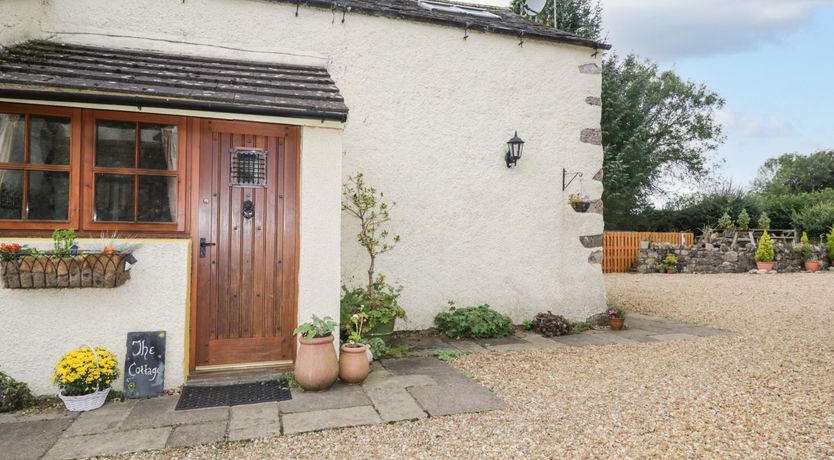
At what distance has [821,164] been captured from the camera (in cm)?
4397

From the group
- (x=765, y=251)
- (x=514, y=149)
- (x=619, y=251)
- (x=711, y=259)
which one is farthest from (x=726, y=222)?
(x=514, y=149)

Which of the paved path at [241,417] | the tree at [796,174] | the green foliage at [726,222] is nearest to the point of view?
the paved path at [241,417]

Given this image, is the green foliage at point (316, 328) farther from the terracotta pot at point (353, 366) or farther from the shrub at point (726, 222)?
the shrub at point (726, 222)

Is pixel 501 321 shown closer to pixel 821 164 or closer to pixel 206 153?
pixel 206 153

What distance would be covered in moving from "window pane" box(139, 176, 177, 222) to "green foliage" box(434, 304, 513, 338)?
11.4 ft

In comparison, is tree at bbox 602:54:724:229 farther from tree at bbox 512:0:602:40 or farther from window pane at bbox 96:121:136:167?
window pane at bbox 96:121:136:167

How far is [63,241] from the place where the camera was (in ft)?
12.1

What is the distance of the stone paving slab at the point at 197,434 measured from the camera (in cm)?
302

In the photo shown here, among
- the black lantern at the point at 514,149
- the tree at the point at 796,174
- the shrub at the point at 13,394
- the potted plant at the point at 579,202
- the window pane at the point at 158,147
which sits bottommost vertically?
the shrub at the point at 13,394

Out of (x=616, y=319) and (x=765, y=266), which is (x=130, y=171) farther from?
(x=765, y=266)

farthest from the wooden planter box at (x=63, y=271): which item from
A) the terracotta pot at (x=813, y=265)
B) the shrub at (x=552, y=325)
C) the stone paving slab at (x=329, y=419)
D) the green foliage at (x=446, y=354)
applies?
the terracotta pot at (x=813, y=265)

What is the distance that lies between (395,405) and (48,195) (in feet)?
11.5

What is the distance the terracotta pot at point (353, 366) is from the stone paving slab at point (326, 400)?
9 centimetres

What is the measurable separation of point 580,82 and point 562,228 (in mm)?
2246
